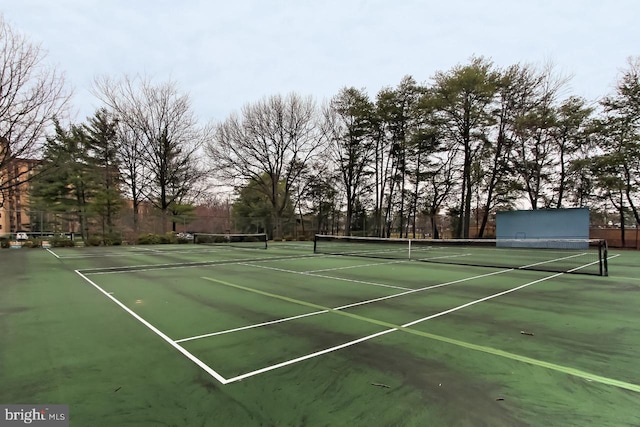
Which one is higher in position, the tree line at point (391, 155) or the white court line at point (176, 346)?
the tree line at point (391, 155)

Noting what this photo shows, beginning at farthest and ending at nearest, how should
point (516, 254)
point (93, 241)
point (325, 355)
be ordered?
point (93, 241), point (516, 254), point (325, 355)

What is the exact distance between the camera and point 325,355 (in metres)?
3.48

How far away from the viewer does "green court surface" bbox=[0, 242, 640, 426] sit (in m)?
2.41

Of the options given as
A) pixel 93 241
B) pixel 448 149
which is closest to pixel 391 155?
pixel 448 149

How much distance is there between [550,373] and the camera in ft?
9.98

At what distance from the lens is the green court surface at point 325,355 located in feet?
7.90

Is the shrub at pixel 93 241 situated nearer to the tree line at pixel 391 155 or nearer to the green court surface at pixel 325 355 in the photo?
the tree line at pixel 391 155

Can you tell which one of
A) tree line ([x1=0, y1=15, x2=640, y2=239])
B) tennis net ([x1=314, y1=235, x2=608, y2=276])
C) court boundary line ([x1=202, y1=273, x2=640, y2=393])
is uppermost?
tree line ([x1=0, y1=15, x2=640, y2=239])

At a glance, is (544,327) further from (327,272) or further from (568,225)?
(568,225)

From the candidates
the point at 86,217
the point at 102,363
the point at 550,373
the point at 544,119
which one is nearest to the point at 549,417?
the point at 550,373

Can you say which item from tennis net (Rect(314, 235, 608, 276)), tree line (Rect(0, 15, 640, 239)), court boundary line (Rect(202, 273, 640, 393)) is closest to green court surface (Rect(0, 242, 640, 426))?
court boundary line (Rect(202, 273, 640, 393))

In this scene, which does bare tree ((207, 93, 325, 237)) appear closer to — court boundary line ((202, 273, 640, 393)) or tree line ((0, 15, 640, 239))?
tree line ((0, 15, 640, 239))

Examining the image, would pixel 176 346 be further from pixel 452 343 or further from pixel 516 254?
pixel 516 254

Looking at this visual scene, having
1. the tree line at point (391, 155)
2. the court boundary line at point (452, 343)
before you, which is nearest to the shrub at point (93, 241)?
the tree line at point (391, 155)
